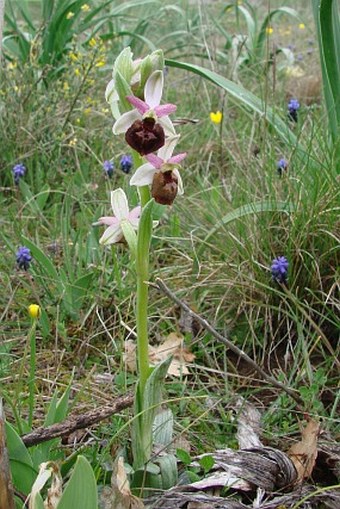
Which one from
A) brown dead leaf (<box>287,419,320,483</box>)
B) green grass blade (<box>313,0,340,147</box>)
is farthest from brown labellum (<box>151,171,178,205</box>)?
green grass blade (<box>313,0,340,147</box>)

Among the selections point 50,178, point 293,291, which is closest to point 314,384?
point 293,291

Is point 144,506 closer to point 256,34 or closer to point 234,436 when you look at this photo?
point 234,436

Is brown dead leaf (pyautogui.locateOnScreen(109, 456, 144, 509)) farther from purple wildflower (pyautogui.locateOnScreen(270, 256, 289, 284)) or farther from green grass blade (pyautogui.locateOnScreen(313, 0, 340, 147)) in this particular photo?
green grass blade (pyautogui.locateOnScreen(313, 0, 340, 147))

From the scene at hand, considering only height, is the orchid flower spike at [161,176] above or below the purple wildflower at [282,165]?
above

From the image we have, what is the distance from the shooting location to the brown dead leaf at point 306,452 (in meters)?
1.32

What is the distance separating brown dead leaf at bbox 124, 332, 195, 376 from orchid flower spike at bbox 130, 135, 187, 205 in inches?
25.7

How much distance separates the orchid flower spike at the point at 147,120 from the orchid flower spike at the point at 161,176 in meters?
0.04

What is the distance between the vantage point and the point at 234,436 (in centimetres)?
155

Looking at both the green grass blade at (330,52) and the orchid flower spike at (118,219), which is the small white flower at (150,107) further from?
the green grass blade at (330,52)

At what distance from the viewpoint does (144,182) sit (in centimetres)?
120

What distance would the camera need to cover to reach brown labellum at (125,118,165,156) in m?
1.16

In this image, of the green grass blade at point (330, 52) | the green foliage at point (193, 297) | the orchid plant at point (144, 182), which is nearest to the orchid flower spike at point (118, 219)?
the orchid plant at point (144, 182)

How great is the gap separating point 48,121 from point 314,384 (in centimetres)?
164

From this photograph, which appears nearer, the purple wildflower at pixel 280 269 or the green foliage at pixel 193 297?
the green foliage at pixel 193 297
